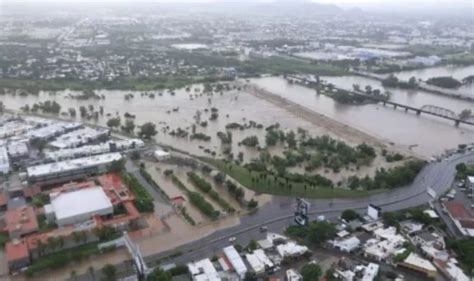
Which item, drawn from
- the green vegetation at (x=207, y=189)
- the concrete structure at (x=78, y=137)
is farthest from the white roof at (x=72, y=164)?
the green vegetation at (x=207, y=189)

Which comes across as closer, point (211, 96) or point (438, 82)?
point (211, 96)

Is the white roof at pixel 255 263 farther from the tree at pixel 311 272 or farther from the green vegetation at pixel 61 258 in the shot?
the green vegetation at pixel 61 258

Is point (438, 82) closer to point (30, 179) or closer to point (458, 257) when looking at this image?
point (458, 257)

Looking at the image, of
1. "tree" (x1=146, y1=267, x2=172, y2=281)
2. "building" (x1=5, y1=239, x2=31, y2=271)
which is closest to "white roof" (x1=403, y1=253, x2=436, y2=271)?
"tree" (x1=146, y1=267, x2=172, y2=281)

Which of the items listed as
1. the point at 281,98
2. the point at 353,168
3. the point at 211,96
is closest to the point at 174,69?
the point at 211,96

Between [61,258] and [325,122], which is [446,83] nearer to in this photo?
[325,122]

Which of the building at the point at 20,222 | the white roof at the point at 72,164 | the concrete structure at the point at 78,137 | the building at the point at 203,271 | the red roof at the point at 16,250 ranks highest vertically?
the white roof at the point at 72,164

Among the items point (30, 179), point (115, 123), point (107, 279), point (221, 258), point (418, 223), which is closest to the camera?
point (107, 279)
